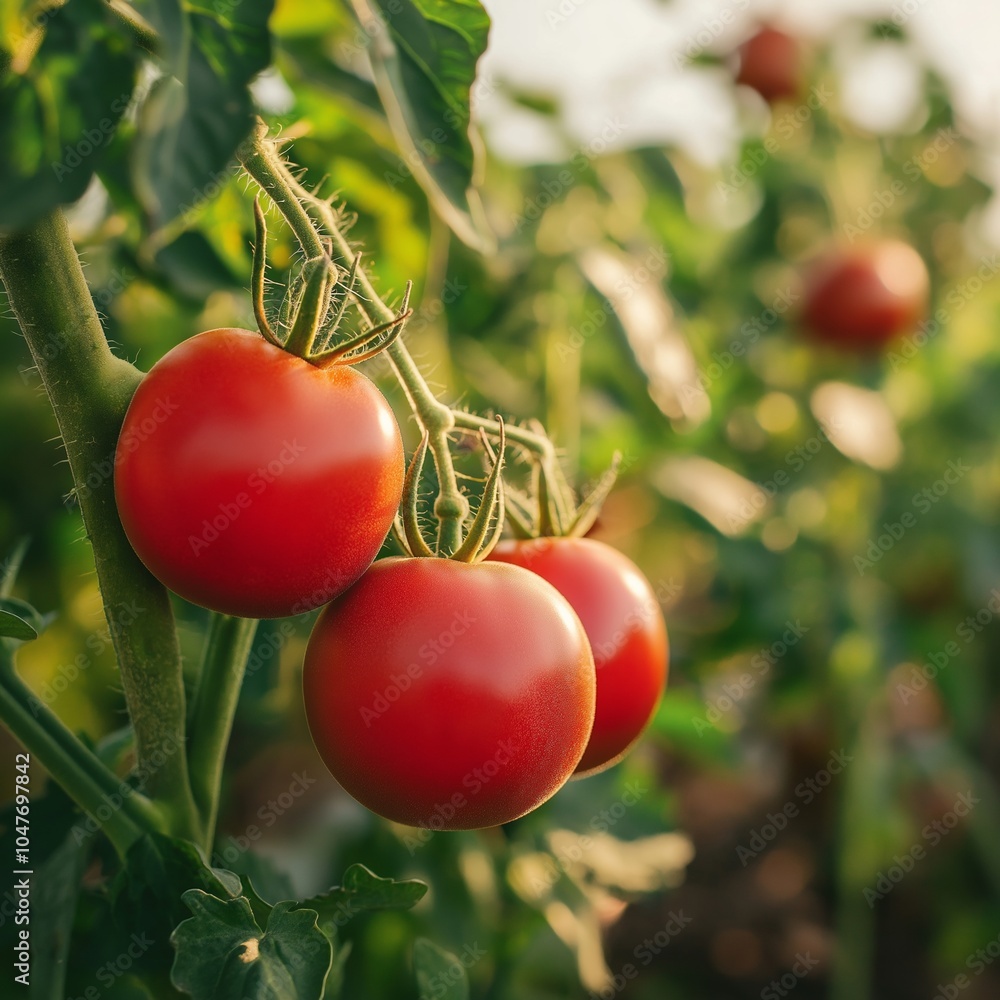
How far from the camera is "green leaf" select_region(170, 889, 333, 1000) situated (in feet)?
1.86

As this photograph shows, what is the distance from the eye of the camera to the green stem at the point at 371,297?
55cm

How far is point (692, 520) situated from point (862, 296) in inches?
29.0

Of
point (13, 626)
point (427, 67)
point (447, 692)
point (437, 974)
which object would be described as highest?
point (427, 67)

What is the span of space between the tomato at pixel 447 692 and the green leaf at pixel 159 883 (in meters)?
0.11

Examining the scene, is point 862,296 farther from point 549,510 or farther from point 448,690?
point 448,690

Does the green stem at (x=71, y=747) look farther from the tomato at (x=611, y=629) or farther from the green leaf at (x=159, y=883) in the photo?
the tomato at (x=611, y=629)

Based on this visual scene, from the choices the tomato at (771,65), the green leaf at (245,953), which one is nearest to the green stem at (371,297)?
the green leaf at (245,953)

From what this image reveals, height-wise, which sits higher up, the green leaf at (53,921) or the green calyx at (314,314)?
the green calyx at (314,314)

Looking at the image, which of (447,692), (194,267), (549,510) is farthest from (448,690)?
(194,267)

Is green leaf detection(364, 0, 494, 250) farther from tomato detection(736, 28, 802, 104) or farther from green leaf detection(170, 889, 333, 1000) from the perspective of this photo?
tomato detection(736, 28, 802, 104)

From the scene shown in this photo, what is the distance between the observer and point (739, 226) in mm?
2395

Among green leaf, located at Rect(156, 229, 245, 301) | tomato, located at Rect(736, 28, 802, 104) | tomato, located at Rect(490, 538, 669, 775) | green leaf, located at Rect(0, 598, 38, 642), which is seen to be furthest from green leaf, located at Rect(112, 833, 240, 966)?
tomato, located at Rect(736, 28, 802, 104)

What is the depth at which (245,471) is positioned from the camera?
531 mm

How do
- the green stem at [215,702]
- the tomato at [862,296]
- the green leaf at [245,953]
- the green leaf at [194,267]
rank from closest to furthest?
1. the green leaf at [245,953]
2. the green stem at [215,702]
3. the green leaf at [194,267]
4. the tomato at [862,296]
